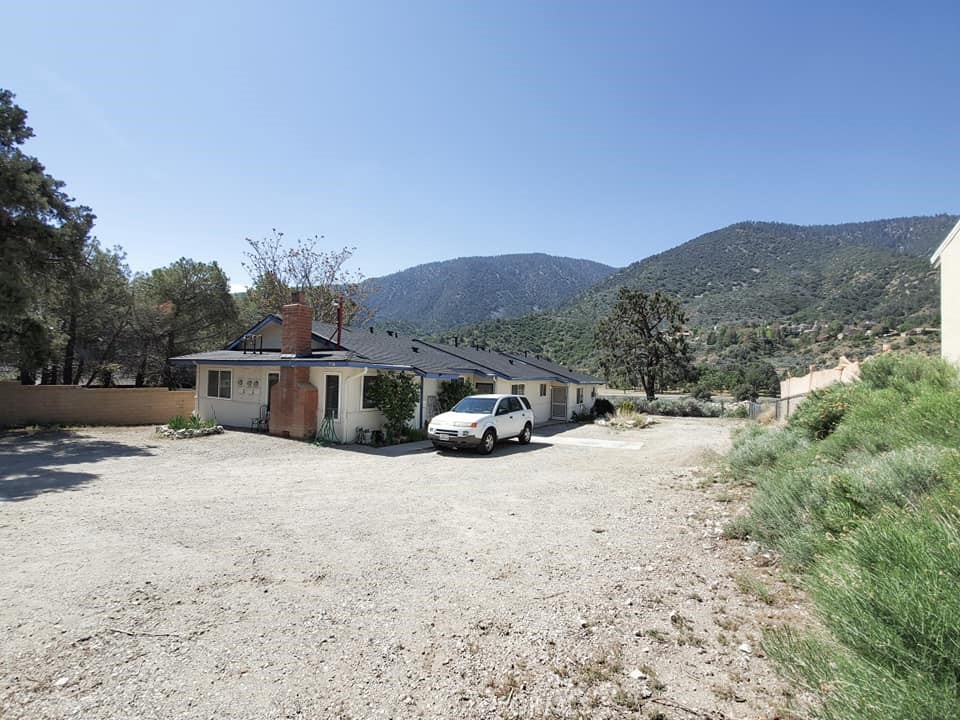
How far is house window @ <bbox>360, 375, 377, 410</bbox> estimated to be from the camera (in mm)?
16242

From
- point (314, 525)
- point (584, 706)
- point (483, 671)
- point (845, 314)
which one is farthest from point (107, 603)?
point (845, 314)

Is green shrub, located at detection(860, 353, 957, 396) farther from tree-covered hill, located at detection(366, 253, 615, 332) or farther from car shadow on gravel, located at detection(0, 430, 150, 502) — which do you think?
tree-covered hill, located at detection(366, 253, 615, 332)

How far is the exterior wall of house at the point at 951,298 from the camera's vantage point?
11.2 m

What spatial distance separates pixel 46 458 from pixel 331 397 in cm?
706

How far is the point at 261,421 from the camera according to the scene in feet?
58.3

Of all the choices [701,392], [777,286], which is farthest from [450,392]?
[777,286]

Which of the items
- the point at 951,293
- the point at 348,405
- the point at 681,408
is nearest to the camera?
the point at 951,293

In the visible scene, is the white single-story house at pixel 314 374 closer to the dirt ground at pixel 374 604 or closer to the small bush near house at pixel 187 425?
the small bush near house at pixel 187 425

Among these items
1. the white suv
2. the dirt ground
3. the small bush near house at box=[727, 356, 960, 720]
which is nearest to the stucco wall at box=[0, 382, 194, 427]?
the dirt ground

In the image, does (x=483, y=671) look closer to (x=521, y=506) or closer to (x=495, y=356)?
(x=521, y=506)

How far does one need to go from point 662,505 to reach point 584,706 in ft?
19.4

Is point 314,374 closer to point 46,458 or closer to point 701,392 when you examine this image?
point 46,458

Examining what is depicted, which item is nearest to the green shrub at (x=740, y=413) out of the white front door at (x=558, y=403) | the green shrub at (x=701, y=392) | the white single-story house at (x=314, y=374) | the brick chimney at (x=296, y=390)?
the green shrub at (x=701, y=392)

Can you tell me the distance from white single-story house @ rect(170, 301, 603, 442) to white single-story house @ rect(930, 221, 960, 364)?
14.0m
